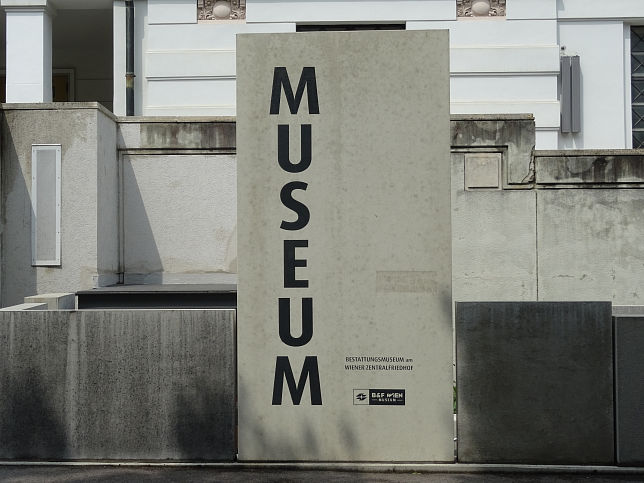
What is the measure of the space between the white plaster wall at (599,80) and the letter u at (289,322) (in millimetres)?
9266

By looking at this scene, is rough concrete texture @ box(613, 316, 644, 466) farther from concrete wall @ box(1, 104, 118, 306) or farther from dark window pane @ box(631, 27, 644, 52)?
dark window pane @ box(631, 27, 644, 52)

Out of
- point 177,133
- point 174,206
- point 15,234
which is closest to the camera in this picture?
point 15,234

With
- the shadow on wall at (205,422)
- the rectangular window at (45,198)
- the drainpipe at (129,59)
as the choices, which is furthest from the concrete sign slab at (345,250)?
the drainpipe at (129,59)

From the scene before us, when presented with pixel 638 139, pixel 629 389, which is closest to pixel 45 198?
pixel 629 389

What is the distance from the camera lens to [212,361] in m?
7.11

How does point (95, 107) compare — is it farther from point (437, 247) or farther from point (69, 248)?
point (437, 247)

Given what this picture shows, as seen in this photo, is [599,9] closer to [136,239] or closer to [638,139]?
[638,139]

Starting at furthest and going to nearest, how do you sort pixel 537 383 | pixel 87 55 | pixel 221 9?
pixel 87 55, pixel 221 9, pixel 537 383

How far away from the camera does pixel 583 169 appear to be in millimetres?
11414

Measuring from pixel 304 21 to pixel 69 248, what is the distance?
21.9ft

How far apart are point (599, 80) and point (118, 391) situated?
37.2 feet

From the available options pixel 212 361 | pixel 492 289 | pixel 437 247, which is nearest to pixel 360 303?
pixel 437 247

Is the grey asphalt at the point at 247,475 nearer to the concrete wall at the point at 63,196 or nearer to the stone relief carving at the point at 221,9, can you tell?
the concrete wall at the point at 63,196

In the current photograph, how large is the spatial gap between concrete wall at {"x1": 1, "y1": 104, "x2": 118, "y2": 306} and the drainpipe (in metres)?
3.92
